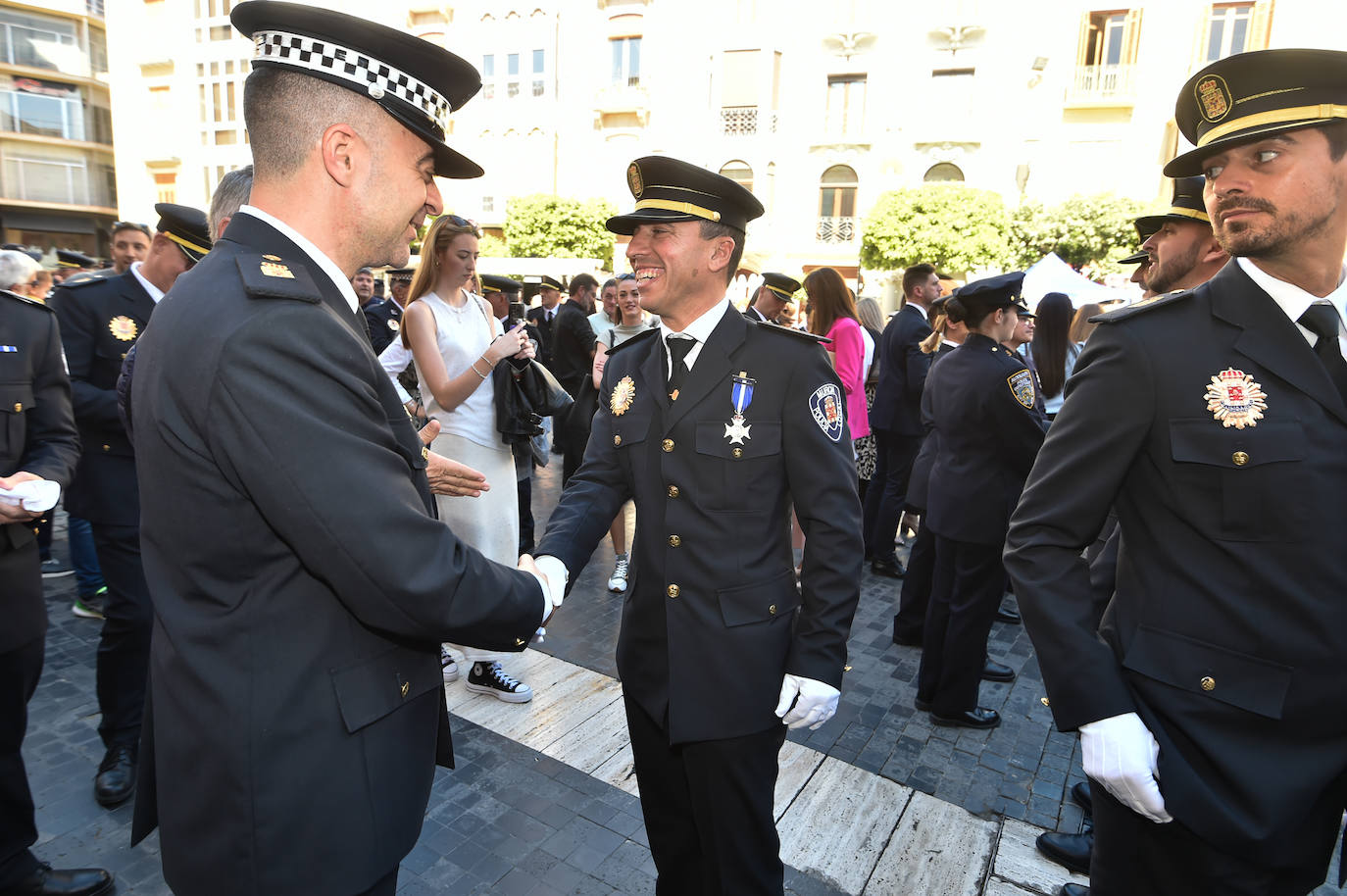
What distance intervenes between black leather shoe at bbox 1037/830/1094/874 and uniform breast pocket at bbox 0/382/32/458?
4.60 m

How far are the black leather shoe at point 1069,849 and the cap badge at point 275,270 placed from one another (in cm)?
355

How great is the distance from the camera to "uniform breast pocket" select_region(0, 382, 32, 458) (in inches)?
117

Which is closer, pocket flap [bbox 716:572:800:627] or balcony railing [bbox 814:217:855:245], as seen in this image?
pocket flap [bbox 716:572:800:627]

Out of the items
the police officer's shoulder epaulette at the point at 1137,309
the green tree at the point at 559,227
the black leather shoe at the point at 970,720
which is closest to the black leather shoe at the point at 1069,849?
the black leather shoe at the point at 970,720

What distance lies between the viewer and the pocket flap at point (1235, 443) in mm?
1649

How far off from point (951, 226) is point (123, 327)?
27577 mm

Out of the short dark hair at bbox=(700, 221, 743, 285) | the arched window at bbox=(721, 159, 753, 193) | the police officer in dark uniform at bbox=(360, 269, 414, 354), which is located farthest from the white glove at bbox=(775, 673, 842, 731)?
the arched window at bbox=(721, 159, 753, 193)

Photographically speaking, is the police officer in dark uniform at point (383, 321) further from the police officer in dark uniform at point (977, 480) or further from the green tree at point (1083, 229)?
the green tree at point (1083, 229)

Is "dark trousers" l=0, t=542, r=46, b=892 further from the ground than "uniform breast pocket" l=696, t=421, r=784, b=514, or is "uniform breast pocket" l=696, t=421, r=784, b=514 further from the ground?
"uniform breast pocket" l=696, t=421, r=784, b=514

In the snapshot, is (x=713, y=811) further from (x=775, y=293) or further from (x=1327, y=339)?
(x=775, y=293)

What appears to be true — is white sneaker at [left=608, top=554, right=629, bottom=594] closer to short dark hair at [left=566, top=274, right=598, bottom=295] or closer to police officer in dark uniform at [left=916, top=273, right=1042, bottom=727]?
police officer in dark uniform at [left=916, top=273, right=1042, bottom=727]

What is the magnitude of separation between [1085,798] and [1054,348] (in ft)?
10.7

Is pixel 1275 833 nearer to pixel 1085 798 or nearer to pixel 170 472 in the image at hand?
pixel 1085 798

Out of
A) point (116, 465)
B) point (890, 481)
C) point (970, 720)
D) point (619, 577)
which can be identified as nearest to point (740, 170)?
point (890, 481)
